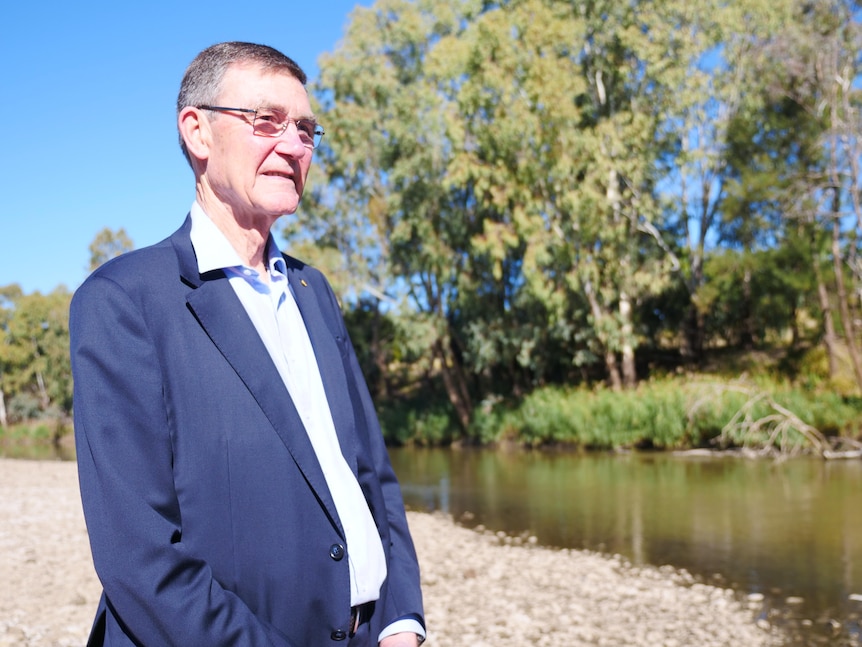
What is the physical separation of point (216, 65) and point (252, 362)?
77cm

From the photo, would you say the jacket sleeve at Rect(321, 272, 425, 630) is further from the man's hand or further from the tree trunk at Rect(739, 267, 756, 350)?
the tree trunk at Rect(739, 267, 756, 350)

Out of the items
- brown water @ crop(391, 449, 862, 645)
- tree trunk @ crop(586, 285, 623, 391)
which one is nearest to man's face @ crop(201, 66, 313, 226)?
brown water @ crop(391, 449, 862, 645)

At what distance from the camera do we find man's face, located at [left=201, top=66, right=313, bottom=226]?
2.07m

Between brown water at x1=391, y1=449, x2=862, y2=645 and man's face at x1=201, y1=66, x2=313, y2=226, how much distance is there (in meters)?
6.85

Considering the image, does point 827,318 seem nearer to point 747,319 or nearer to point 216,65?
point 747,319

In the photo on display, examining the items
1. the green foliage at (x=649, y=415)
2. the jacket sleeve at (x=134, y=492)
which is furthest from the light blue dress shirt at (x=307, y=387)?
the green foliage at (x=649, y=415)

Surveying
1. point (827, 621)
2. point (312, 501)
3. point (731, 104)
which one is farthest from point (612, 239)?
point (312, 501)

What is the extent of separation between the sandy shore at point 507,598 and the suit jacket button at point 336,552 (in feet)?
16.6

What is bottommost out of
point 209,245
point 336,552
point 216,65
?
point 336,552

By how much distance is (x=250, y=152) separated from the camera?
6.82 feet

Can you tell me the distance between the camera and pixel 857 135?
19.4 m

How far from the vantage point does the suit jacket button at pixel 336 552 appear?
194cm

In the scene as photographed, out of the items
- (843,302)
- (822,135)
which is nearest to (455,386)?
(843,302)

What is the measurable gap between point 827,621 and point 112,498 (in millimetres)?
7675
